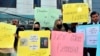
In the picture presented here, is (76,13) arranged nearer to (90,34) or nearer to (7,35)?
(90,34)

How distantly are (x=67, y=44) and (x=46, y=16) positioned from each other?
1.32m

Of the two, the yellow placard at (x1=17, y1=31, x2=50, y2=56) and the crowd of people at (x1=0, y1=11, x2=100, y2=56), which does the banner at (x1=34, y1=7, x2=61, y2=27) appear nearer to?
the crowd of people at (x1=0, y1=11, x2=100, y2=56)

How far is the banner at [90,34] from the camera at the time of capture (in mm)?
8531

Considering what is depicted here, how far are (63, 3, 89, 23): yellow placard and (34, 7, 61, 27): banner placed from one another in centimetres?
47

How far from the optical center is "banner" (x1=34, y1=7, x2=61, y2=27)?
951 cm

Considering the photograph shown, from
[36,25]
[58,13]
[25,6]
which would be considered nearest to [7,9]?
[25,6]

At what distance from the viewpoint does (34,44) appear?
8.38m

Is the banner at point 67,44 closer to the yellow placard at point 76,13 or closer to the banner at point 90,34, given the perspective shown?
the banner at point 90,34

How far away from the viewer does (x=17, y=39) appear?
8.35 metres

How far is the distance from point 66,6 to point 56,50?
124 cm

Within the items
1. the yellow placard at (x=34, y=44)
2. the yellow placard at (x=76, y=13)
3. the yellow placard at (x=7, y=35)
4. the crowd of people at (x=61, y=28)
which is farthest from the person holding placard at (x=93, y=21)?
the yellow placard at (x=7, y=35)

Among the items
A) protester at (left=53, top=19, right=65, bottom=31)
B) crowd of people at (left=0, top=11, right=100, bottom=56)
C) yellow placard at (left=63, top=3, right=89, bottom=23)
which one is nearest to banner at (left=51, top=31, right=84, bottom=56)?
crowd of people at (left=0, top=11, right=100, bottom=56)

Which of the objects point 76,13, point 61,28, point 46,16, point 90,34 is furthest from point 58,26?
point 46,16

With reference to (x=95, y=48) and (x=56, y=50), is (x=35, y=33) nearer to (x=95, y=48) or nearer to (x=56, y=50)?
(x=56, y=50)
